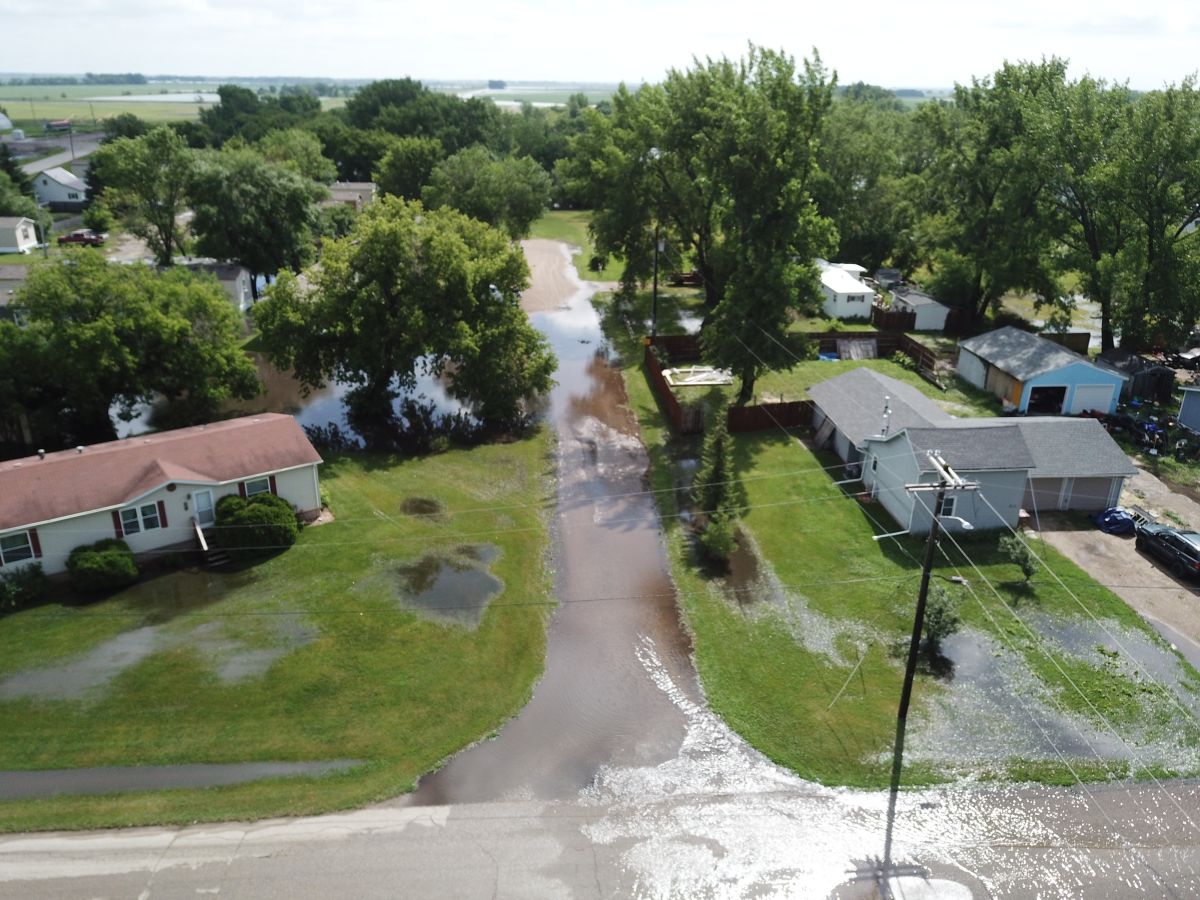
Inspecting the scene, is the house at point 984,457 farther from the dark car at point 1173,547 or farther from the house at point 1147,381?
the house at point 1147,381

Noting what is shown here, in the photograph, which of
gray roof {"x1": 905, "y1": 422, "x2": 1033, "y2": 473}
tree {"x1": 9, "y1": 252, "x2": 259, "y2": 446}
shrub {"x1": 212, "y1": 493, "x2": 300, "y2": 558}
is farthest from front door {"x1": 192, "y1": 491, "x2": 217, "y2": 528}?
gray roof {"x1": 905, "y1": 422, "x2": 1033, "y2": 473}

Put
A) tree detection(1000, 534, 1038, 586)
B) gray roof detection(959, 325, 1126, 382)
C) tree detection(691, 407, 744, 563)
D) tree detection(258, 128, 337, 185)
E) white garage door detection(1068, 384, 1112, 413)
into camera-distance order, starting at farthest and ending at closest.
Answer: tree detection(258, 128, 337, 185)
gray roof detection(959, 325, 1126, 382)
white garage door detection(1068, 384, 1112, 413)
tree detection(691, 407, 744, 563)
tree detection(1000, 534, 1038, 586)

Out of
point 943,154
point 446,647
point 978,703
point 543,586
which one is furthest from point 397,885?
point 943,154

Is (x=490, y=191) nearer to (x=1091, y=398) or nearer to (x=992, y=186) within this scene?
(x=992, y=186)

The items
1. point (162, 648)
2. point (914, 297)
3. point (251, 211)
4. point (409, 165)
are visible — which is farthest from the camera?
point (409, 165)

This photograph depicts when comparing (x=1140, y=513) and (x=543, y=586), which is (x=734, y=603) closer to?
(x=543, y=586)

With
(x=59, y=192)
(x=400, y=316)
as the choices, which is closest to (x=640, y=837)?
(x=400, y=316)

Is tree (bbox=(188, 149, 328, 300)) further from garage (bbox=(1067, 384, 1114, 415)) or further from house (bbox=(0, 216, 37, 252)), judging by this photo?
garage (bbox=(1067, 384, 1114, 415))

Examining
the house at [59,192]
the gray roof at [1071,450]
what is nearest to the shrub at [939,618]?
the gray roof at [1071,450]
